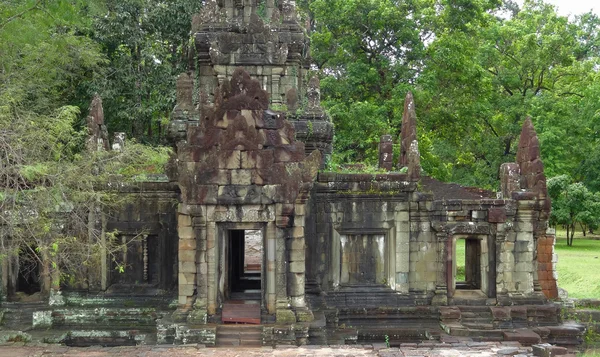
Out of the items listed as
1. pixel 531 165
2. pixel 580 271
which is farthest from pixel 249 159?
pixel 580 271

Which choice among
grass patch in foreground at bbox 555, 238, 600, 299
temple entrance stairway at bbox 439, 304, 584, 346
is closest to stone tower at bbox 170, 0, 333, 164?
temple entrance stairway at bbox 439, 304, 584, 346

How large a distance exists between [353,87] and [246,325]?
1581 cm

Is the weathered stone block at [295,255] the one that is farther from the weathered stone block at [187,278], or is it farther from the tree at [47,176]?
the tree at [47,176]

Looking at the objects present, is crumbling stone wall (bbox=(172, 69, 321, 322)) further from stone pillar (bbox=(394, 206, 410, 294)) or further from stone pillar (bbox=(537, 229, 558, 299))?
stone pillar (bbox=(537, 229, 558, 299))

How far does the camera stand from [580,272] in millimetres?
25594

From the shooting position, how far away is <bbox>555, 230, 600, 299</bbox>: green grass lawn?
23250 mm

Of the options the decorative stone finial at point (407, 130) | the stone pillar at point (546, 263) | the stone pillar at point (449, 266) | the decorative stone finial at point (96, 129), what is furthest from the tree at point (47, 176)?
the stone pillar at point (546, 263)

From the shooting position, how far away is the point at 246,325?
1330 centimetres

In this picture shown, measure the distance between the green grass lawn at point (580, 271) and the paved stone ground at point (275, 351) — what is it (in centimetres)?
1051

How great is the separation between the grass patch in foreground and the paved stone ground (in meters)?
10.5

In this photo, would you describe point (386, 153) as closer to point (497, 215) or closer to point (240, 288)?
point (497, 215)

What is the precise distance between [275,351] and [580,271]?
17668mm

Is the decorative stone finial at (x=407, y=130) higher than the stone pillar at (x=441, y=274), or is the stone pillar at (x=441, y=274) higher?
the decorative stone finial at (x=407, y=130)

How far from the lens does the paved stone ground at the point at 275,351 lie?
11.9 m
